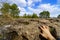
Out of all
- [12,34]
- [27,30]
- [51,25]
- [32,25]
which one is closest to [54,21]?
[51,25]

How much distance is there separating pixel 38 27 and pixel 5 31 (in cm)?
94

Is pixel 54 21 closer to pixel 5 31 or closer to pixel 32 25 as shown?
pixel 32 25

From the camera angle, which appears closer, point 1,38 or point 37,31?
point 37,31

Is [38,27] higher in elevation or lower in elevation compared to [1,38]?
higher

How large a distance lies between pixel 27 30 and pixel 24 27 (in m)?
0.12

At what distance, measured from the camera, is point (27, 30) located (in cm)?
421

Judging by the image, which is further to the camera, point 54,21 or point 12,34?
point 54,21

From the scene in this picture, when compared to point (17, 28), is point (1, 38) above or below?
below

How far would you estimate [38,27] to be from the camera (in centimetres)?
431

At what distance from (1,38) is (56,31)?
5.34 ft

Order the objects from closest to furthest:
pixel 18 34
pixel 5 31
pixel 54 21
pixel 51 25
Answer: pixel 18 34, pixel 5 31, pixel 51 25, pixel 54 21

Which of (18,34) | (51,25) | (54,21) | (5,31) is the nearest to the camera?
(18,34)

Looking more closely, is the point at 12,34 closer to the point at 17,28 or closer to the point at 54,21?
the point at 17,28

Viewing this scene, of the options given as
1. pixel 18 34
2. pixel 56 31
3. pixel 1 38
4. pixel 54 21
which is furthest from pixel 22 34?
pixel 54 21
